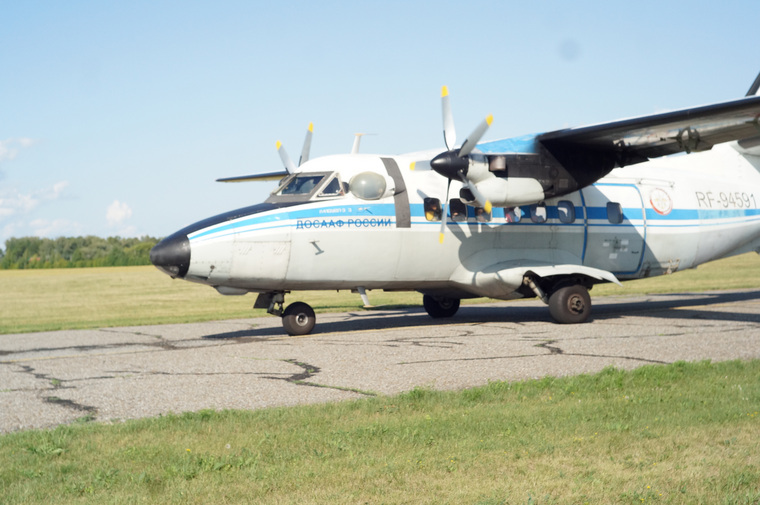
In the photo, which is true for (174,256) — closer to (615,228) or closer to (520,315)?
(520,315)

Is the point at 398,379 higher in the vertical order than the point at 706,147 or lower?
lower

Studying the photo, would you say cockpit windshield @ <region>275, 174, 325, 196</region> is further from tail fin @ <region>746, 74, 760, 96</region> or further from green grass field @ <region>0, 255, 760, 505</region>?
tail fin @ <region>746, 74, 760, 96</region>

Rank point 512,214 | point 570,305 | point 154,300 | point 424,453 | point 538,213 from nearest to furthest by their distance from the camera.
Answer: point 424,453 < point 570,305 < point 512,214 < point 538,213 < point 154,300

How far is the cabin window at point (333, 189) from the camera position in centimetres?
1498

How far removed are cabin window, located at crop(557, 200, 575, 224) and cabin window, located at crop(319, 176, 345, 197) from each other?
5386 mm

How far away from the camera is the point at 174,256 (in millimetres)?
Answer: 13531

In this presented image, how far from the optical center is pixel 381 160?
15750 mm

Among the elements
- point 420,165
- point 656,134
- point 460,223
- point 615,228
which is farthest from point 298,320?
point 656,134

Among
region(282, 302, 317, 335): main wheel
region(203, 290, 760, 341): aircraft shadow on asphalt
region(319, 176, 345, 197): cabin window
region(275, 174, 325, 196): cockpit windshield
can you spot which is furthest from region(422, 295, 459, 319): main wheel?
region(275, 174, 325, 196): cockpit windshield

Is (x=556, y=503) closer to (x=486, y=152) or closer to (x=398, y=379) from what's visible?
(x=398, y=379)

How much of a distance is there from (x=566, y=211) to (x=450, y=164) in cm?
413

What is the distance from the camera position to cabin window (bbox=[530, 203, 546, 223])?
1670cm

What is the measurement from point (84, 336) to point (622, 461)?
45.8ft

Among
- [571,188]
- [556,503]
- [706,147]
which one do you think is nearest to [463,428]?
[556,503]
